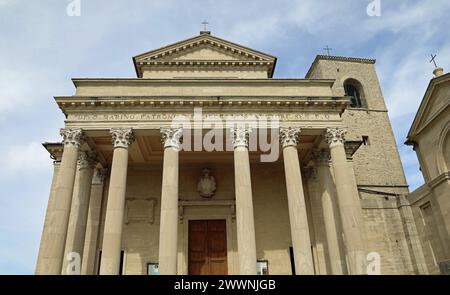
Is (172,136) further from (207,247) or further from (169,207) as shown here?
(207,247)

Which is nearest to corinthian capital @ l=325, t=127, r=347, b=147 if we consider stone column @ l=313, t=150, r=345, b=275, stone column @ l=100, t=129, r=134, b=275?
stone column @ l=313, t=150, r=345, b=275

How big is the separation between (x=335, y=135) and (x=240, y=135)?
4.34 meters

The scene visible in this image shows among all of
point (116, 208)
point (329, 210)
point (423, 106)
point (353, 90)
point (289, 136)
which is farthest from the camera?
point (353, 90)

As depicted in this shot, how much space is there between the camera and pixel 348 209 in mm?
14305

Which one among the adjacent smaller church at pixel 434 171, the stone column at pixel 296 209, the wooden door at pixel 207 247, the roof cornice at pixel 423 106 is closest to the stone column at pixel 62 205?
the wooden door at pixel 207 247

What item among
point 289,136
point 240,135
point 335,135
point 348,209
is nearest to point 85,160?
point 240,135

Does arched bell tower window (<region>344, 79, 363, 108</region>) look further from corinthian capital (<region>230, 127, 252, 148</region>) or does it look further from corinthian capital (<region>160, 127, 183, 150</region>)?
corinthian capital (<region>160, 127, 183, 150</region>)

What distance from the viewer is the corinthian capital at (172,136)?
596 inches

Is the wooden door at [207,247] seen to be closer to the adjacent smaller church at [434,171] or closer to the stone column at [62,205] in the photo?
the stone column at [62,205]

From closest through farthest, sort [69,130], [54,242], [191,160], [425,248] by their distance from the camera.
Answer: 1. [54,242]
2. [69,130]
3. [425,248]
4. [191,160]
